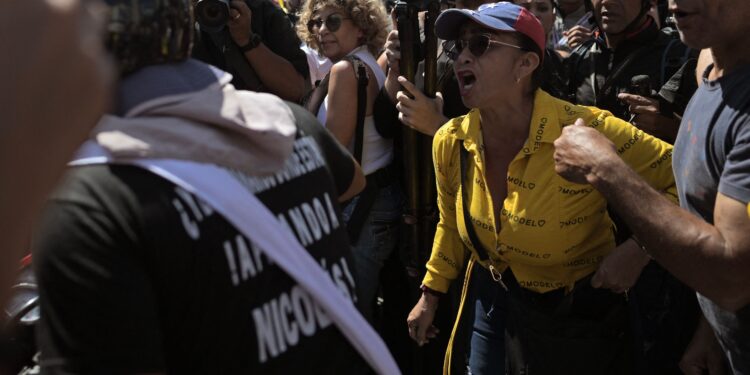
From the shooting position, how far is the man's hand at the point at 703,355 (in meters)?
2.81

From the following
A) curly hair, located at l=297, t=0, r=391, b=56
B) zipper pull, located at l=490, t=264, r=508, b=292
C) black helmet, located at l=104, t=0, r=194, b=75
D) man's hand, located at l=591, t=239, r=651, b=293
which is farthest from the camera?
curly hair, located at l=297, t=0, r=391, b=56

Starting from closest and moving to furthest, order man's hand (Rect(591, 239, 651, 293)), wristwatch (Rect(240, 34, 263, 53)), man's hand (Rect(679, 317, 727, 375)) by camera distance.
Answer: man's hand (Rect(679, 317, 727, 375)) → man's hand (Rect(591, 239, 651, 293)) → wristwatch (Rect(240, 34, 263, 53))

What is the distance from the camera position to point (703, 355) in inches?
115

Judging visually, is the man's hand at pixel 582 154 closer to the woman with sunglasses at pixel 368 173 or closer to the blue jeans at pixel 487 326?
the blue jeans at pixel 487 326

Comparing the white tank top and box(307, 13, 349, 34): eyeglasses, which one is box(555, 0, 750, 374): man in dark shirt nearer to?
the white tank top

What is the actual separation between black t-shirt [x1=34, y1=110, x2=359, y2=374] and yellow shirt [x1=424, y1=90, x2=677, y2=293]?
1469 millimetres

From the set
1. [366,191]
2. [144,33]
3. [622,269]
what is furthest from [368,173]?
[144,33]

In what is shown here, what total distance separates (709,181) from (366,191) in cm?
199

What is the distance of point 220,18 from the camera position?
4.14 m

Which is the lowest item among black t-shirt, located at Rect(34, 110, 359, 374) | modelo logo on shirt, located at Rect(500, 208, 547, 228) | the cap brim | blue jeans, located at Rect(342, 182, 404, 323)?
blue jeans, located at Rect(342, 182, 404, 323)

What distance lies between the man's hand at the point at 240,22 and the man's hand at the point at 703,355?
2.53m

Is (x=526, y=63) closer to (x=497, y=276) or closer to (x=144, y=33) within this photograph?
(x=497, y=276)

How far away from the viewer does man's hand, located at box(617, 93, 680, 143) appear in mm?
3529

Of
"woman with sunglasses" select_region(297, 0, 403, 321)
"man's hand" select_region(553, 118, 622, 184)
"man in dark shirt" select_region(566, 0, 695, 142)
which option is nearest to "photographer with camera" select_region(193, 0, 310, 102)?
"woman with sunglasses" select_region(297, 0, 403, 321)
